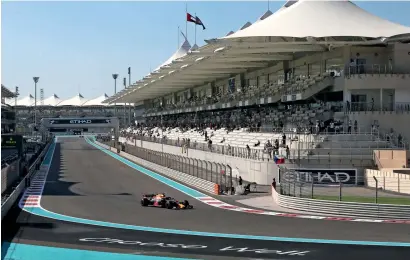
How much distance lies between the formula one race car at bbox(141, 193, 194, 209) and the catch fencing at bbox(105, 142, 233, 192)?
4965 millimetres

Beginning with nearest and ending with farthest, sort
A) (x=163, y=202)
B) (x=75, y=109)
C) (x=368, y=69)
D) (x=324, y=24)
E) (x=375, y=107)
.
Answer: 1. (x=163, y=202)
2. (x=375, y=107)
3. (x=368, y=69)
4. (x=324, y=24)
5. (x=75, y=109)

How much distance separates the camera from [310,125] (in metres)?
37.9

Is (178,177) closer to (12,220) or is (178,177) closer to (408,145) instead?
(408,145)

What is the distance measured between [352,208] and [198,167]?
1693cm

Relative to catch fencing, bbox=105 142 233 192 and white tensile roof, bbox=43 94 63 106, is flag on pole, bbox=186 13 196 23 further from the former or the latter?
white tensile roof, bbox=43 94 63 106

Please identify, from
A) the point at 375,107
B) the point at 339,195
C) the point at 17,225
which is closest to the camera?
the point at 17,225

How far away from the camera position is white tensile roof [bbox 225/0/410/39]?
38344mm

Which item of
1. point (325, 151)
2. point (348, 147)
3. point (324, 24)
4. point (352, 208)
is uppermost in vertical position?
point (324, 24)

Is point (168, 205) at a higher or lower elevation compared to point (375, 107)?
lower

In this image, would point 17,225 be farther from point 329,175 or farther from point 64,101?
point 64,101

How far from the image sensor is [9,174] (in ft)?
104

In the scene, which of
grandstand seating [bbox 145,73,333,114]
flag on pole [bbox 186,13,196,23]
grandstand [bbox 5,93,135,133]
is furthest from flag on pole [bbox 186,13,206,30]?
grandstand [bbox 5,93,135,133]

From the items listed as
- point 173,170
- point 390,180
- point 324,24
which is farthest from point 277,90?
point 390,180

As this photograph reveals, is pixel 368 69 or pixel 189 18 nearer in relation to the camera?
pixel 368 69
